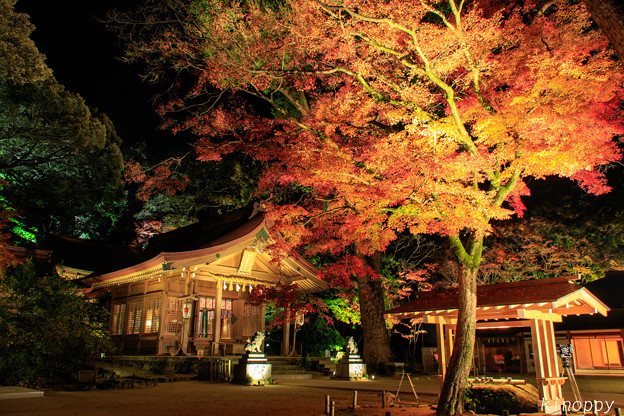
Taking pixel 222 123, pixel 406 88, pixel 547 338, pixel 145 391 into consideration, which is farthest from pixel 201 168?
pixel 547 338

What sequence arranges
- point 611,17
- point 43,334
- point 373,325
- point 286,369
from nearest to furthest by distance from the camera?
point 611,17, point 43,334, point 286,369, point 373,325

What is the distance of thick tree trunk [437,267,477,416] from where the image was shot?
8.20 m

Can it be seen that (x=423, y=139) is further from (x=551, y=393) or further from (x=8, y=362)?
(x=8, y=362)

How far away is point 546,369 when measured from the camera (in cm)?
898

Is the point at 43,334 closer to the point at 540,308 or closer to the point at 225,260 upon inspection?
the point at 225,260

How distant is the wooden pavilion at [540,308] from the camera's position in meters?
8.73

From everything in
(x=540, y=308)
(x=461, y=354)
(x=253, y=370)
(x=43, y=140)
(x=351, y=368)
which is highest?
(x=43, y=140)

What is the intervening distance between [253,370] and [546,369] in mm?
8832

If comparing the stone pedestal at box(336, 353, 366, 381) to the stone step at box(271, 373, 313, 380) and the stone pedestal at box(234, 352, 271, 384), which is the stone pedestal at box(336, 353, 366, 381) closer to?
the stone step at box(271, 373, 313, 380)

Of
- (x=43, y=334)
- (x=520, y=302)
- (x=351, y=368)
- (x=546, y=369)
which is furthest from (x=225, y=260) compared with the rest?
(x=546, y=369)

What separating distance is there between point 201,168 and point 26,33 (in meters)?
12.5

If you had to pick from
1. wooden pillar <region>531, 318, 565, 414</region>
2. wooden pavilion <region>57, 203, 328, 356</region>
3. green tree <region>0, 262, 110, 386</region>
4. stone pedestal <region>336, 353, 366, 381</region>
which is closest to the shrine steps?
stone pedestal <region>336, 353, 366, 381</region>

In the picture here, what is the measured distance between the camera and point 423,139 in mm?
9625

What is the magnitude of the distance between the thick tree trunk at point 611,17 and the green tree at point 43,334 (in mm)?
13739
